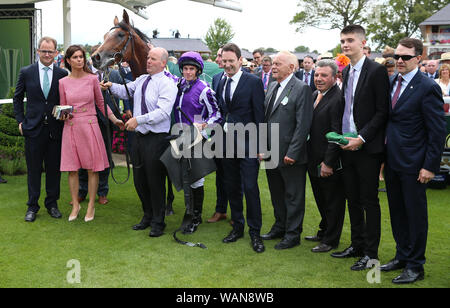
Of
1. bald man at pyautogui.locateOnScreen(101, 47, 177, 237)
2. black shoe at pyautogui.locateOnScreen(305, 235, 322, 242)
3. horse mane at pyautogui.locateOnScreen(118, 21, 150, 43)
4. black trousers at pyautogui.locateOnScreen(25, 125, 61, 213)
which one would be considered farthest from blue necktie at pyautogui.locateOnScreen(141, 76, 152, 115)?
black shoe at pyautogui.locateOnScreen(305, 235, 322, 242)

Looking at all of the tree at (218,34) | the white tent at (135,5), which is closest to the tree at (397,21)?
the tree at (218,34)

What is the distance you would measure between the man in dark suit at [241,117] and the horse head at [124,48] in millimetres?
1448

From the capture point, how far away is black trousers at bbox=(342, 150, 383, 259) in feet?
12.7

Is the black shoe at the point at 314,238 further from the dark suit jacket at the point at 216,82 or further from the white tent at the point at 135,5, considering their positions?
the white tent at the point at 135,5

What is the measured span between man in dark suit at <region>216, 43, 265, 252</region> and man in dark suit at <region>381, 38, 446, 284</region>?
1290 millimetres

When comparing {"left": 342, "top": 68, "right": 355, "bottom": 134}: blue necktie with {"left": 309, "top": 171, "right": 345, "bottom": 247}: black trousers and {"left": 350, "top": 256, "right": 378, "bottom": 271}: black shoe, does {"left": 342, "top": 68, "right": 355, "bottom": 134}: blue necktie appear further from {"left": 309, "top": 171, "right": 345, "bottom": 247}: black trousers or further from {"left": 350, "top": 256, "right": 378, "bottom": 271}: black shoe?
{"left": 350, "top": 256, "right": 378, "bottom": 271}: black shoe

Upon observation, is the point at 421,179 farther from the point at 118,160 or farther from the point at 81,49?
the point at 118,160

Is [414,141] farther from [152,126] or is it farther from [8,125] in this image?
[8,125]

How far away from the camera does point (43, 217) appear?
5.41 metres

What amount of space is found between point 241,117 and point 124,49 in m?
1.90

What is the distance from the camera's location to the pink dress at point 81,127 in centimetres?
508

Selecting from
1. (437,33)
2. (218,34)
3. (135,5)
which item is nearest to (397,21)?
(437,33)

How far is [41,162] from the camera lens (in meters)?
5.39

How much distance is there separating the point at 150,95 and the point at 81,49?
1136 mm
